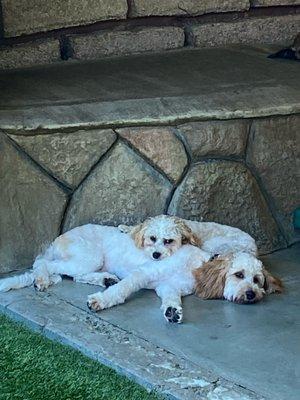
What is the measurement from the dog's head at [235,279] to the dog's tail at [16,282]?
783 millimetres

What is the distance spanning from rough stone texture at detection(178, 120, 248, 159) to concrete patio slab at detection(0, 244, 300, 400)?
31.6 inches

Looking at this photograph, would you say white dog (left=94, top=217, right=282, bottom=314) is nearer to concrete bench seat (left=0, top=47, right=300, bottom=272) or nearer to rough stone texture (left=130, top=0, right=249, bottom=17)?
concrete bench seat (left=0, top=47, right=300, bottom=272)

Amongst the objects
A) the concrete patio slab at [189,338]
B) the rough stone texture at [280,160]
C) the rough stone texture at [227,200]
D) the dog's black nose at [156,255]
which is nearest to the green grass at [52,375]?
the concrete patio slab at [189,338]

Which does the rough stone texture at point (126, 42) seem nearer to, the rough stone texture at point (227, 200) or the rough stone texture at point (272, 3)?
the rough stone texture at point (272, 3)

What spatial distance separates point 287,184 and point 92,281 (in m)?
1.33

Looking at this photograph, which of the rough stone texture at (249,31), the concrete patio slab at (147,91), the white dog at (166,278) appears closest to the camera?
the white dog at (166,278)

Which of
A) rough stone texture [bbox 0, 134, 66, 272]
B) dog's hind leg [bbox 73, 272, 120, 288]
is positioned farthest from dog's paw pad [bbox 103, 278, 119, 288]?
rough stone texture [bbox 0, 134, 66, 272]

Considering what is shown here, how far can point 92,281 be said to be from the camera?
179 inches

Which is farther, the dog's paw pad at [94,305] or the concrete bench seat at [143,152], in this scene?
the concrete bench seat at [143,152]

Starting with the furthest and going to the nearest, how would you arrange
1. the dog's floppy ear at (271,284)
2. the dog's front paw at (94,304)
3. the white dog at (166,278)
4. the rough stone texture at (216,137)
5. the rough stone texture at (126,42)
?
1. the rough stone texture at (126,42)
2. the rough stone texture at (216,137)
3. the dog's floppy ear at (271,284)
4. the white dog at (166,278)
5. the dog's front paw at (94,304)

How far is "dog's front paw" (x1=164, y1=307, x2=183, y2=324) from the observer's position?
13.4 ft

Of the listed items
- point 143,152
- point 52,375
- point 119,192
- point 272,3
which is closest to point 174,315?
point 52,375

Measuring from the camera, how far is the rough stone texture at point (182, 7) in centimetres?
589

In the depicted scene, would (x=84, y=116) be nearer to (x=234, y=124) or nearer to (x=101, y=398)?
(x=234, y=124)
